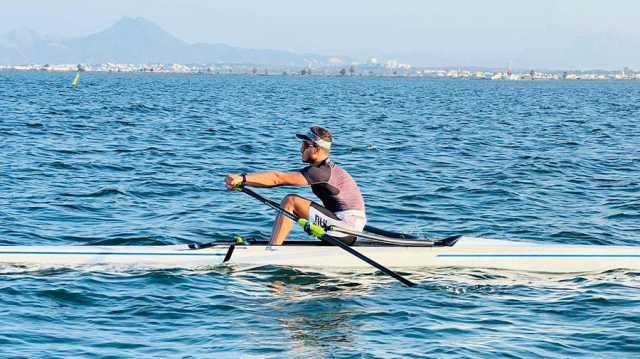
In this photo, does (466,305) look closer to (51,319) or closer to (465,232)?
(51,319)

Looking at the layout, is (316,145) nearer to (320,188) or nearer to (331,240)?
(320,188)

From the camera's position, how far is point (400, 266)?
1214 cm

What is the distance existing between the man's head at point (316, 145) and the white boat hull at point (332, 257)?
3.99 feet

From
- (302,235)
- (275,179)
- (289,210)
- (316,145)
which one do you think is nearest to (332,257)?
(289,210)

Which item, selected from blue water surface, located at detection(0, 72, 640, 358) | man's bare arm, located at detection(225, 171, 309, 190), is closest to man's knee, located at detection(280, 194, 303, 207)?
man's bare arm, located at detection(225, 171, 309, 190)

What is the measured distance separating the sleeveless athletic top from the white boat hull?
1.78 feet

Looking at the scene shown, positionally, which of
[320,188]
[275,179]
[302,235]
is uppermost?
[275,179]

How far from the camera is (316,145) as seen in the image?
11.7m

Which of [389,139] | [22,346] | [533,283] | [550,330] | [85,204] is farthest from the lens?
[389,139]

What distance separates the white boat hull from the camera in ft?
39.9

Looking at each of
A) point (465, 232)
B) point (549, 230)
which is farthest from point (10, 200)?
point (549, 230)

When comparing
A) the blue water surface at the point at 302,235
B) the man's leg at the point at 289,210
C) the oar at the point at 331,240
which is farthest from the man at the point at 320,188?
the blue water surface at the point at 302,235

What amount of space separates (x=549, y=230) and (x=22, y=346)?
9631 mm

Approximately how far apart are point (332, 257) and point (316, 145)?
4.75 ft
